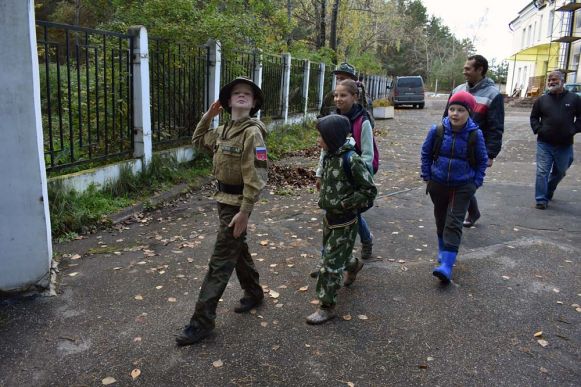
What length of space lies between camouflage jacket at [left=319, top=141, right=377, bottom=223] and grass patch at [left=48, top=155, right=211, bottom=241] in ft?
10.6

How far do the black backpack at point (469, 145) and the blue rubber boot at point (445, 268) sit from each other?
0.80 metres

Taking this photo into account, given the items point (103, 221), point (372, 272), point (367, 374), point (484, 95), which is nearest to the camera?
point (367, 374)

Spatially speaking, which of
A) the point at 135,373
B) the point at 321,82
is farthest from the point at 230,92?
the point at 321,82

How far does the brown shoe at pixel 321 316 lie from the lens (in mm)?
3625

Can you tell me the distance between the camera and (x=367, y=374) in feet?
9.94

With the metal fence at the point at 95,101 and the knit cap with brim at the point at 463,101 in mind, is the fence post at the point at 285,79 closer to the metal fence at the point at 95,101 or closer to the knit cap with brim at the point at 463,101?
the metal fence at the point at 95,101

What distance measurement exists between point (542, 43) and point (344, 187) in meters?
38.0

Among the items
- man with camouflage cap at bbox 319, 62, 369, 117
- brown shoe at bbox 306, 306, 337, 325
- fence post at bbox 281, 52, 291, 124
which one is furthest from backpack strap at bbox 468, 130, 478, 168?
fence post at bbox 281, 52, 291, 124

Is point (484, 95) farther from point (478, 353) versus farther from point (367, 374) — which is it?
point (367, 374)

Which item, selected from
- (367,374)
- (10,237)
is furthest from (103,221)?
(367,374)

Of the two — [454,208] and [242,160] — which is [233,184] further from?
[454,208]

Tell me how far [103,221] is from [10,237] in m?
2.00

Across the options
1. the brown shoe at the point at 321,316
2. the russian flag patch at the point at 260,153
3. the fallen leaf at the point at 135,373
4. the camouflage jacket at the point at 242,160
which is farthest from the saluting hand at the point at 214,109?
the fallen leaf at the point at 135,373

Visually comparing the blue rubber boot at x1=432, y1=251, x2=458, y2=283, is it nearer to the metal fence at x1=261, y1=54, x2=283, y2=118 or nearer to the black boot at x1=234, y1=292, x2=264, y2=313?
the black boot at x1=234, y1=292, x2=264, y2=313
